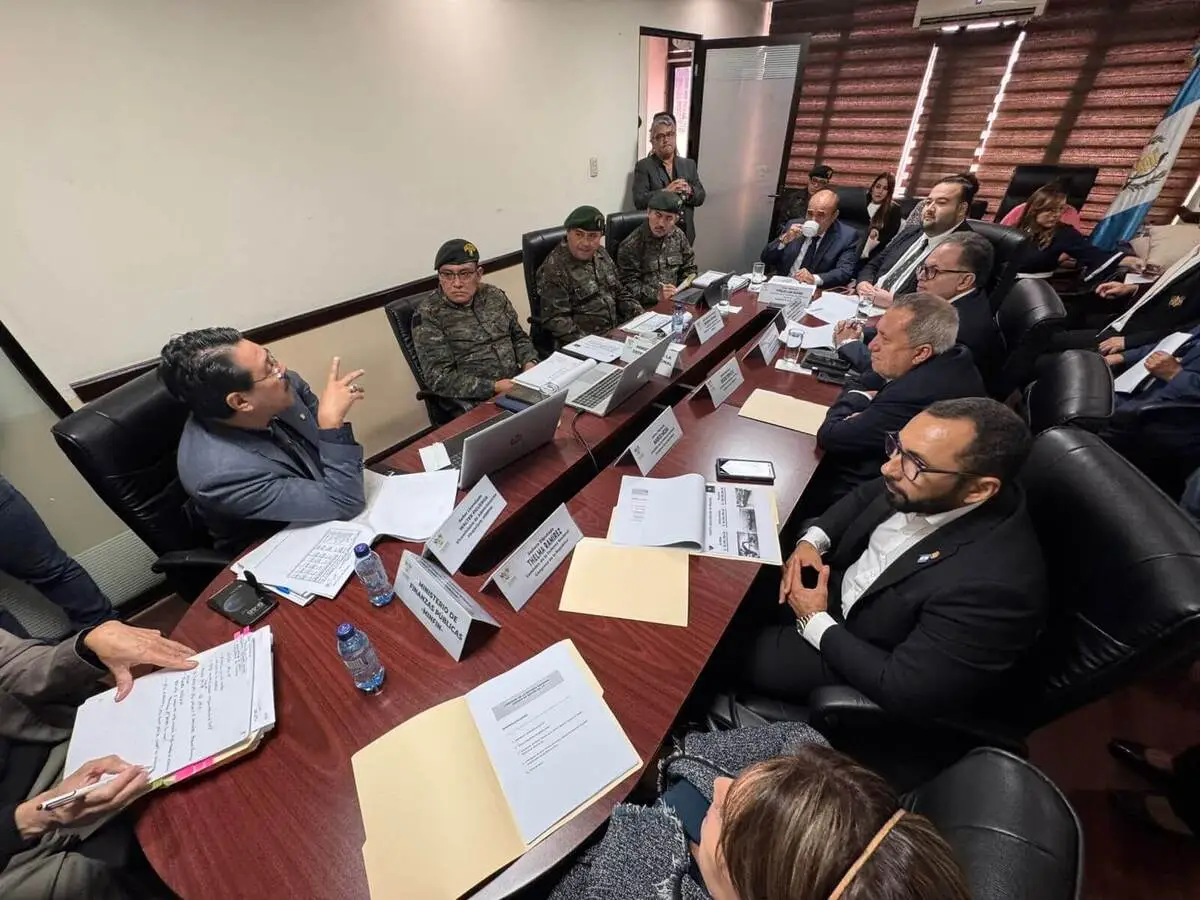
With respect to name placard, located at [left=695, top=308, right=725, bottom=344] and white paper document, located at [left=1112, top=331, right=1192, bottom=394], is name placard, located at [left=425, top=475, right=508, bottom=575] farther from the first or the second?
white paper document, located at [left=1112, top=331, right=1192, bottom=394]

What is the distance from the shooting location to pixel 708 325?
2.36 m

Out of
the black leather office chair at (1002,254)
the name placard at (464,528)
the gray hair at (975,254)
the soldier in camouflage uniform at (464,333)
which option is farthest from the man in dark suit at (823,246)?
the name placard at (464,528)

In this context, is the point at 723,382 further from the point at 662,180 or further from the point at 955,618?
the point at 662,180

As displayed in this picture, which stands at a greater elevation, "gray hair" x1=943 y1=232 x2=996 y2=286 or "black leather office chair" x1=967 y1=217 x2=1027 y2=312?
"gray hair" x1=943 y1=232 x2=996 y2=286

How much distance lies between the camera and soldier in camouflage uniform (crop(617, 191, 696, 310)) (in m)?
3.15

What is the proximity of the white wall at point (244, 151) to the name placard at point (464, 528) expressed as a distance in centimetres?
178

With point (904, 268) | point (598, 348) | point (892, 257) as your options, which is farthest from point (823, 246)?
point (598, 348)

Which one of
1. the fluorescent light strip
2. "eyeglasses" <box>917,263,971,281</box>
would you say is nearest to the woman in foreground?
"eyeglasses" <box>917,263,971,281</box>

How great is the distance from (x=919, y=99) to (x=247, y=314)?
596 centimetres

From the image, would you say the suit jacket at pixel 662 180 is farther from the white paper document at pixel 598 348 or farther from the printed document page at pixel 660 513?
the printed document page at pixel 660 513

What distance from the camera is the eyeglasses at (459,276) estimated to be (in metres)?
2.07

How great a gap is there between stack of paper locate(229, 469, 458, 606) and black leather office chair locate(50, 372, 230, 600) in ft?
0.71

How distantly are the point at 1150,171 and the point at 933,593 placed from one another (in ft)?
17.0

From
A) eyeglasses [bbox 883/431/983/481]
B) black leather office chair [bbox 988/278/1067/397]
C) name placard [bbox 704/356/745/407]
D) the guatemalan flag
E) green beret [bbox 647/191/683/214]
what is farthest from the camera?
the guatemalan flag
